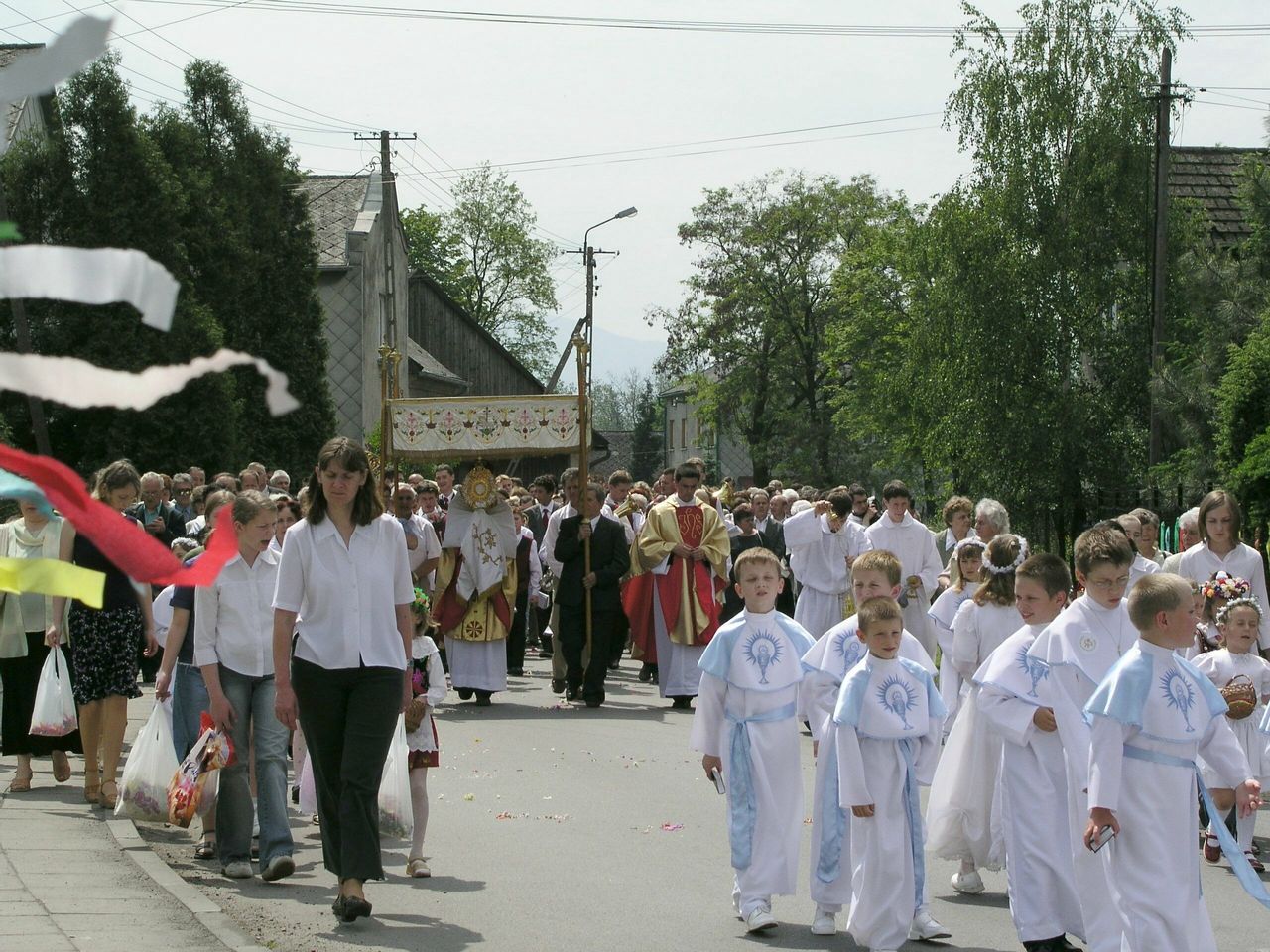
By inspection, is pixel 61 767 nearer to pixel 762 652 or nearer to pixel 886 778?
pixel 762 652

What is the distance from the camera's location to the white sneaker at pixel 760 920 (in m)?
6.62

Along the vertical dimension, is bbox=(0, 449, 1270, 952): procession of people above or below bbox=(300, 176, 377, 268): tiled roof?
below

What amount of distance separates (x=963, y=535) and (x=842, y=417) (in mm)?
39665

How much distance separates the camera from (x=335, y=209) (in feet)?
150

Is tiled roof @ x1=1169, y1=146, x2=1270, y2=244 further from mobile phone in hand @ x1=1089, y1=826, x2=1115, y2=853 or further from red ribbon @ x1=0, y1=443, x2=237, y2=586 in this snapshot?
red ribbon @ x1=0, y1=443, x2=237, y2=586

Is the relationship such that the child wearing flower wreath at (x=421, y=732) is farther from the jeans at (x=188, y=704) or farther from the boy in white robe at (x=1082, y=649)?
the boy in white robe at (x=1082, y=649)

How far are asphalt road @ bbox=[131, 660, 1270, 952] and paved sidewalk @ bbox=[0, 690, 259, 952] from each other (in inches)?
8.0

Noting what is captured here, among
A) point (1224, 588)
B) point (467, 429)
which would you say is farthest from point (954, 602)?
point (467, 429)

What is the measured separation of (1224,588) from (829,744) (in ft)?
10.4

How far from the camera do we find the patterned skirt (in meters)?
9.10

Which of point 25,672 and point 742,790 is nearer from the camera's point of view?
point 742,790

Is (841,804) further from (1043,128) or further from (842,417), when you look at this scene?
(842,417)

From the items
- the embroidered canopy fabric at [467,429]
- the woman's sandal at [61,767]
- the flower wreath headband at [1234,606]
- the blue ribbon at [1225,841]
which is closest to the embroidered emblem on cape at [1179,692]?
the blue ribbon at [1225,841]

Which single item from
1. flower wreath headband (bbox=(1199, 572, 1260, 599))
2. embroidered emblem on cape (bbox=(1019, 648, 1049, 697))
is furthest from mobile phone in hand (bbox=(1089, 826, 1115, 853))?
flower wreath headband (bbox=(1199, 572, 1260, 599))
